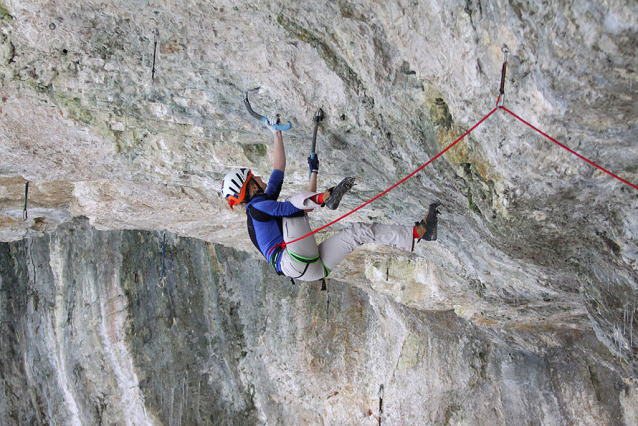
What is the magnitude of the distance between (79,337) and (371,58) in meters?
7.24

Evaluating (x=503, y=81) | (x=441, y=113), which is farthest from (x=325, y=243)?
(x=503, y=81)

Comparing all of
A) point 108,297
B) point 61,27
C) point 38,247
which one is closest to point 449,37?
point 61,27

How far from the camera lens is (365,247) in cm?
648

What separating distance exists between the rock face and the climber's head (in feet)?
1.86

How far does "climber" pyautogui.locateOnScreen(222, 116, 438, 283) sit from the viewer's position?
3860 millimetres

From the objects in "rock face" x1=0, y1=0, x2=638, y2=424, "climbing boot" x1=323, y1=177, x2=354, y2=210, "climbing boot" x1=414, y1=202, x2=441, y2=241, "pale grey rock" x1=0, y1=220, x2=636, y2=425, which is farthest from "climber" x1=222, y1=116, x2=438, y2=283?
"pale grey rock" x1=0, y1=220, x2=636, y2=425

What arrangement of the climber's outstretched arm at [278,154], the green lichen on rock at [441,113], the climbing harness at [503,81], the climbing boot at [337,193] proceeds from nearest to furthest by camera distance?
the climbing harness at [503,81], the green lichen on rock at [441,113], the climbing boot at [337,193], the climber's outstretched arm at [278,154]

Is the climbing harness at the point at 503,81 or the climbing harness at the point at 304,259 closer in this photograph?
the climbing harness at the point at 503,81

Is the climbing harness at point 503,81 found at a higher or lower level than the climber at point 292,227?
higher

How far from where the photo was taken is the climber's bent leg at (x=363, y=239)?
4039mm

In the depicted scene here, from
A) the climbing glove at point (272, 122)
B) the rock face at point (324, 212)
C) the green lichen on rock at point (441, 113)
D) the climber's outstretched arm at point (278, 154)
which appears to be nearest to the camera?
the rock face at point (324, 212)

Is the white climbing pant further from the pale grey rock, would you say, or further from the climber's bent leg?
the pale grey rock

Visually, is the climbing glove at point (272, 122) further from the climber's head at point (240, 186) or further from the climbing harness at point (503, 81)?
the climbing harness at point (503, 81)

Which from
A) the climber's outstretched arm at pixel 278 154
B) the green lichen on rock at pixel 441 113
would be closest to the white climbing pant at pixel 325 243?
the climber's outstretched arm at pixel 278 154
